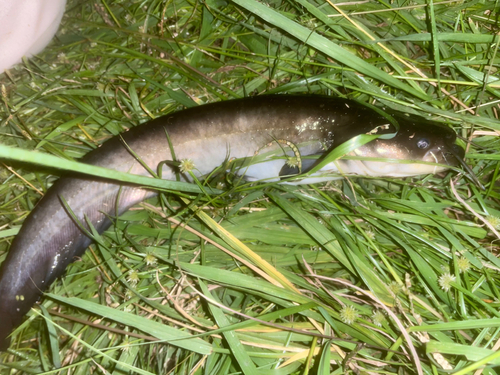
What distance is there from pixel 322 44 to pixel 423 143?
2.93ft

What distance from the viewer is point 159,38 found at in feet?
7.77

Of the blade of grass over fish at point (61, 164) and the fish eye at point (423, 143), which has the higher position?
the fish eye at point (423, 143)

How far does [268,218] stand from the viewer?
→ 219cm

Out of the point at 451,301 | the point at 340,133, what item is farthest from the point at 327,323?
the point at 340,133

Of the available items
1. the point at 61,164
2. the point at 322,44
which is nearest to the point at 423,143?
the point at 322,44

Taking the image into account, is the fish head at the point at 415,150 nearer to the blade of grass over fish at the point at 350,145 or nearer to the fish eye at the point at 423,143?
the fish eye at the point at 423,143

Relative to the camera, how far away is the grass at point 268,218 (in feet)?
6.29

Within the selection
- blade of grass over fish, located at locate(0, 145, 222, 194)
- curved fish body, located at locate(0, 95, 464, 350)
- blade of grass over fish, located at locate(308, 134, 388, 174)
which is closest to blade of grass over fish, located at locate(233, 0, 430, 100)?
curved fish body, located at locate(0, 95, 464, 350)

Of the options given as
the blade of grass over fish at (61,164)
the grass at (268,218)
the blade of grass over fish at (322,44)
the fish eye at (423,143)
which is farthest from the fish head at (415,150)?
the blade of grass over fish at (61,164)

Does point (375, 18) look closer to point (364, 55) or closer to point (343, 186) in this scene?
point (364, 55)

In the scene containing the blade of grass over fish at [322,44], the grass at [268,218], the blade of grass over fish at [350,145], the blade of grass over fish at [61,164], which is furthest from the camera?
the blade of grass over fish at [322,44]

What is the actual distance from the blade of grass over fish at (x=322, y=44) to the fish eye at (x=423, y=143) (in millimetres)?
400

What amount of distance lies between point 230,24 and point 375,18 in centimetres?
107

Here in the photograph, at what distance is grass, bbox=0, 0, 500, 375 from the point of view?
1.92m
